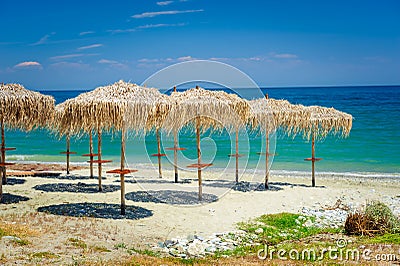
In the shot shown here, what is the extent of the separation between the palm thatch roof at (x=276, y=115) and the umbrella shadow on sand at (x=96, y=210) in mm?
4471

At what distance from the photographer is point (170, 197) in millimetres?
10742

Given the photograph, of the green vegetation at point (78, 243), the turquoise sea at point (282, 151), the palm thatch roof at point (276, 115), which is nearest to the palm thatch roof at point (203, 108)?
the palm thatch roof at point (276, 115)

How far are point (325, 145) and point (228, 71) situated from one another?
806 inches

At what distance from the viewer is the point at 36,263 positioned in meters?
5.40

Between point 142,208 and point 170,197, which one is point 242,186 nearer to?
point 170,197

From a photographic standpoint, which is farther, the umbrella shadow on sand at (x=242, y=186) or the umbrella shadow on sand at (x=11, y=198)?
the umbrella shadow on sand at (x=242, y=186)

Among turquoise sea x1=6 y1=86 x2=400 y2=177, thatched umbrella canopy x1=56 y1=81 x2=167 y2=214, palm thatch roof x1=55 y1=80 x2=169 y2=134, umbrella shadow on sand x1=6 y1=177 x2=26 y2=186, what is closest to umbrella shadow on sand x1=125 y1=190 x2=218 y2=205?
turquoise sea x1=6 y1=86 x2=400 y2=177

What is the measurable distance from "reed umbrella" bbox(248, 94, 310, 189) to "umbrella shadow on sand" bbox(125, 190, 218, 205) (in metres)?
2.35

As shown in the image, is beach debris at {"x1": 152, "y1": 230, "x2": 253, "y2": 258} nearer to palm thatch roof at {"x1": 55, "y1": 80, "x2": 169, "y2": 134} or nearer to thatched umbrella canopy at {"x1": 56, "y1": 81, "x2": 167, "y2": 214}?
thatched umbrella canopy at {"x1": 56, "y1": 81, "x2": 167, "y2": 214}

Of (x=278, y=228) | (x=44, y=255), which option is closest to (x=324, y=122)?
(x=278, y=228)

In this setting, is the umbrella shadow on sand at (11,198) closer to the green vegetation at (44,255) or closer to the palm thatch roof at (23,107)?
the palm thatch roof at (23,107)

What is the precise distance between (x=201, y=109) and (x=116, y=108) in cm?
240

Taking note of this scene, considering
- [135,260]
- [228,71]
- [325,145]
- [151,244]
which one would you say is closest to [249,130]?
[228,71]

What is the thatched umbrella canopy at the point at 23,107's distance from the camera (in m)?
8.84
